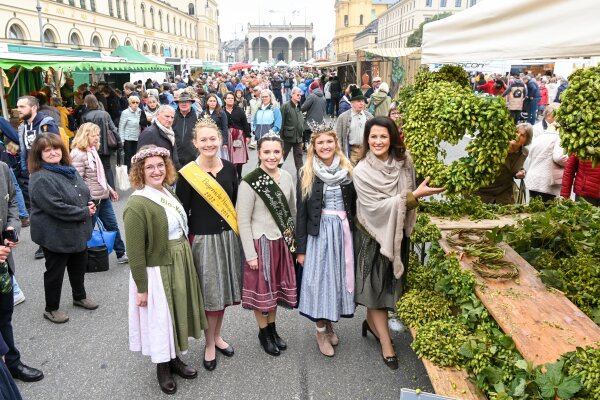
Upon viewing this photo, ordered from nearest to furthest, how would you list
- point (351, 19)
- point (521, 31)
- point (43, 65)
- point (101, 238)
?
point (521, 31) < point (101, 238) < point (43, 65) < point (351, 19)

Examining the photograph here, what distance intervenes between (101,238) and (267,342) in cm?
Answer: 260

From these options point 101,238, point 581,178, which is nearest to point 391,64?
point 581,178

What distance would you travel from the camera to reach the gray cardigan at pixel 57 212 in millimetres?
3994

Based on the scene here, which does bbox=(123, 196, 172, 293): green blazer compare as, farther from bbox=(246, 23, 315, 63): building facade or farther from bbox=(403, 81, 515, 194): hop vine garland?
bbox=(246, 23, 315, 63): building facade

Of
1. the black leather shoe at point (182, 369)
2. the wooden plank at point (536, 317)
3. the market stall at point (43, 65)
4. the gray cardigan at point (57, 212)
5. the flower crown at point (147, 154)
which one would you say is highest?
the market stall at point (43, 65)

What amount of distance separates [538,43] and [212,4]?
4271 inches

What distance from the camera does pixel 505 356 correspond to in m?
2.60

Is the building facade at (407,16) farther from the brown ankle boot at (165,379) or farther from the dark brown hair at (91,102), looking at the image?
the brown ankle boot at (165,379)

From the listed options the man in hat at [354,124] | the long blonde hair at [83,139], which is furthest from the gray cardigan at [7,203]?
the man in hat at [354,124]

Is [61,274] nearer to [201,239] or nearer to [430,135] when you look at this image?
[201,239]

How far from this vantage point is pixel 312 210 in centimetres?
351

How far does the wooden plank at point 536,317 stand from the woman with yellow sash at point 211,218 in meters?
1.87

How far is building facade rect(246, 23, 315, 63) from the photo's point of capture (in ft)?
425

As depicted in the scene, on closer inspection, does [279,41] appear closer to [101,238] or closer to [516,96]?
[516,96]
